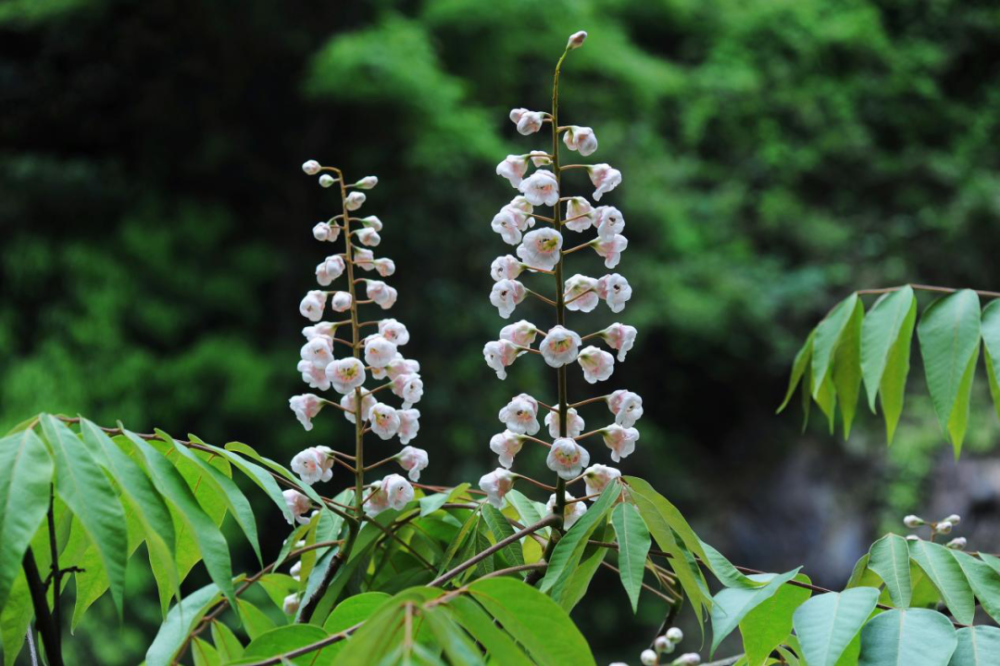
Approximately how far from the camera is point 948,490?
4.98m

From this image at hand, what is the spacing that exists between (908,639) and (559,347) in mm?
274

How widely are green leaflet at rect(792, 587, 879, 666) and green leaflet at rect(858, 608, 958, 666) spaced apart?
0.02 meters

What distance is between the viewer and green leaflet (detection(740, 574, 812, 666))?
1.95ft

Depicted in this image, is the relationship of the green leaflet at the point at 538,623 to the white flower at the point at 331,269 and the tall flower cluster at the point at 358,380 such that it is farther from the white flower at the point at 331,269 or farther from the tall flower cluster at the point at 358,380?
the white flower at the point at 331,269

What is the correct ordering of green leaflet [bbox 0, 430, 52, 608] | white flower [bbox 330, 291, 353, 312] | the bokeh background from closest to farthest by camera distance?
green leaflet [bbox 0, 430, 52, 608]
white flower [bbox 330, 291, 353, 312]
the bokeh background

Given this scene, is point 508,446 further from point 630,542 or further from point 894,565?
point 894,565

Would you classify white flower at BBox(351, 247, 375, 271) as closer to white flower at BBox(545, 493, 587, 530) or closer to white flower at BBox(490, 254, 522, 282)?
white flower at BBox(490, 254, 522, 282)

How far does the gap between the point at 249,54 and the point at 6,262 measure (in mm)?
1601

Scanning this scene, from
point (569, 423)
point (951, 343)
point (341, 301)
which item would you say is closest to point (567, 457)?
point (569, 423)

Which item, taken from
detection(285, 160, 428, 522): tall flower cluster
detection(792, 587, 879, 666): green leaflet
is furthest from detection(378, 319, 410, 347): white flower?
detection(792, 587, 879, 666): green leaflet

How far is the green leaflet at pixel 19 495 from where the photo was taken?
45cm

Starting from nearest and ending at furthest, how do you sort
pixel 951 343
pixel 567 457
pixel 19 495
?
1. pixel 19 495
2. pixel 567 457
3. pixel 951 343

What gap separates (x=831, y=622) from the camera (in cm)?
55

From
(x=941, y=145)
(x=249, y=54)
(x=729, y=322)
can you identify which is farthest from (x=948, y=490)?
(x=249, y=54)
